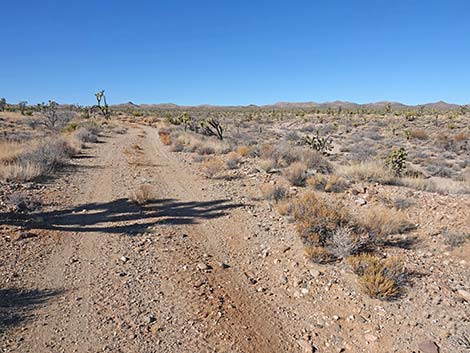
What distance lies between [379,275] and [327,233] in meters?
1.61

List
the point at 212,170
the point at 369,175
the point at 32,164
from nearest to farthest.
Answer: the point at 32,164 < the point at 369,175 < the point at 212,170

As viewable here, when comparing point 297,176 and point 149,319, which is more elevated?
point 297,176

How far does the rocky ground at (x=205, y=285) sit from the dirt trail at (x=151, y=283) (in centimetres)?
2

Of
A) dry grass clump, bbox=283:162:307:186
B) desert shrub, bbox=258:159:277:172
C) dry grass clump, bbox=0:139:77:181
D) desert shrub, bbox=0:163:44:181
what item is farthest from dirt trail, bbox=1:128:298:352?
desert shrub, bbox=258:159:277:172

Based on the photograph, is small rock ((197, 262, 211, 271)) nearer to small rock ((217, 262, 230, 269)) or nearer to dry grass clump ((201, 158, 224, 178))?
small rock ((217, 262, 230, 269))

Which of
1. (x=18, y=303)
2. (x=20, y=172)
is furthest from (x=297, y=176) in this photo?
(x=20, y=172)

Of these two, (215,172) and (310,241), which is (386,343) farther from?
(215,172)

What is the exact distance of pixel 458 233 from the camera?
21.6ft

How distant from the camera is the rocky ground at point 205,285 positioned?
403 centimetres

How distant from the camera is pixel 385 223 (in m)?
6.82

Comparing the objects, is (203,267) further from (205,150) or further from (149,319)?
(205,150)

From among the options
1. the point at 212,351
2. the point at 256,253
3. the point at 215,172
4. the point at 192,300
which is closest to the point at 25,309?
the point at 192,300

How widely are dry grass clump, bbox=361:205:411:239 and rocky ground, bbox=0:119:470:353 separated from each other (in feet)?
0.81

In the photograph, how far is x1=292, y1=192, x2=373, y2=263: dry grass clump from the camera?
5828 millimetres
